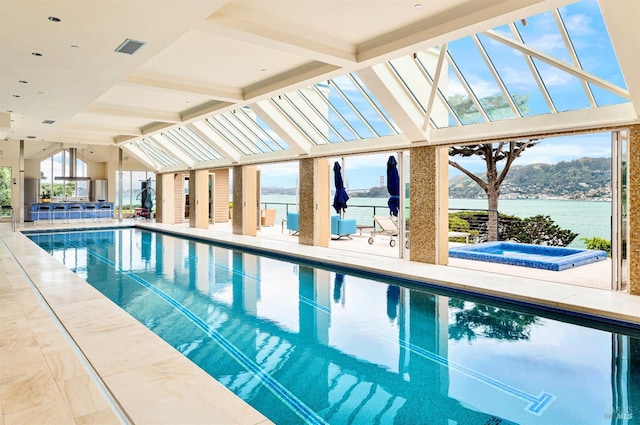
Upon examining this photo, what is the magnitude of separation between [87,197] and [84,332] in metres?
20.8

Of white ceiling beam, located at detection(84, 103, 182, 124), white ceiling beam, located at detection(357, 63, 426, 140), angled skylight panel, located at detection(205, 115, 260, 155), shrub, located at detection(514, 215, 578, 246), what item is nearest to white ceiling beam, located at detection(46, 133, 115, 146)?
white ceiling beam, located at detection(84, 103, 182, 124)

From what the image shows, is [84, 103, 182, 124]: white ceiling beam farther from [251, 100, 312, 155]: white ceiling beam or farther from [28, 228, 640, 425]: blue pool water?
[28, 228, 640, 425]: blue pool water

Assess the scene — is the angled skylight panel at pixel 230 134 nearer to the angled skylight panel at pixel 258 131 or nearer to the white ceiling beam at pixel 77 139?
the angled skylight panel at pixel 258 131

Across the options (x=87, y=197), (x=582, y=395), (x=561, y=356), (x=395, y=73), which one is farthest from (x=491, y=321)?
(x=87, y=197)

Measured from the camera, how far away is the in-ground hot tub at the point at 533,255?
8.47 metres

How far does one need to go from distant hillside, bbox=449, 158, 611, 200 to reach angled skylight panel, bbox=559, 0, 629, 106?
15.3m

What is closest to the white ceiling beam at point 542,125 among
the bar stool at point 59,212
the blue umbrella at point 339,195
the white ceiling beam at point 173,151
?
the blue umbrella at point 339,195

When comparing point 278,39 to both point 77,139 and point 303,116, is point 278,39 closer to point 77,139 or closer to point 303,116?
point 303,116

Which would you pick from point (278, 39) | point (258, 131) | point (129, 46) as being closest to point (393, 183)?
point (258, 131)

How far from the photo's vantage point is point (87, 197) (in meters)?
22.6

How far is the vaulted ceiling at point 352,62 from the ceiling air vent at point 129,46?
29mm

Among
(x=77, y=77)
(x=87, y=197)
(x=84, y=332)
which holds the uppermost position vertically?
(x=77, y=77)

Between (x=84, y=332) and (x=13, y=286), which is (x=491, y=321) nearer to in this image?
(x=84, y=332)

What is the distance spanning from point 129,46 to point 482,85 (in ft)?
17.4
